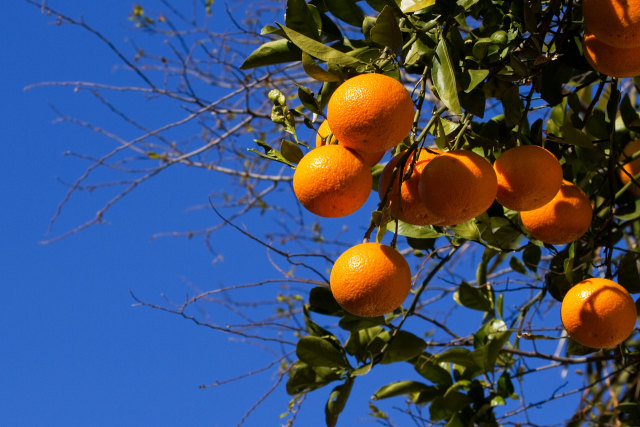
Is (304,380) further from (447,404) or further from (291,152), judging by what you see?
(291,152)

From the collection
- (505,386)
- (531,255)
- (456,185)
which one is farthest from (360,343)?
(456,185)

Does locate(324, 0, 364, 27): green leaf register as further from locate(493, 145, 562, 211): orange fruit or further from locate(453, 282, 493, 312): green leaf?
locate(453, 282, 493, 312): green leaf

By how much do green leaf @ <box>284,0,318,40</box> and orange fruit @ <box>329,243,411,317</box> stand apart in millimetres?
324

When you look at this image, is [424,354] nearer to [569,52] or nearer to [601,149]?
[601,149]

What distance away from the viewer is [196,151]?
9.28 ft

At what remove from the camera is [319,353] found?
139 centimetres

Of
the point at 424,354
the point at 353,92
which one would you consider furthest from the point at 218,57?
the point at 353,92

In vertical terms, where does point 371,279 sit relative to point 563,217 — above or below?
below

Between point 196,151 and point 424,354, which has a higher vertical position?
point 196,151

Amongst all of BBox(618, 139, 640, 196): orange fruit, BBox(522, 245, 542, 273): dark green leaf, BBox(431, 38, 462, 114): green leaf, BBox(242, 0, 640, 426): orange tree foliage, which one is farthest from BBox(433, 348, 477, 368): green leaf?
BBox(431, 38, 462, 114): green leaf

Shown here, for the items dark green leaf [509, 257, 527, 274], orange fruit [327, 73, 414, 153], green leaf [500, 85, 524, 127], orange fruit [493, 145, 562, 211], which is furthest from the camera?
dark green leaf [509, 257, 527, 274]

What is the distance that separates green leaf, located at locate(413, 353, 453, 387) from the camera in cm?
156

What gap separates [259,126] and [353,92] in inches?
90.5

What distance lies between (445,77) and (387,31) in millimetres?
93
